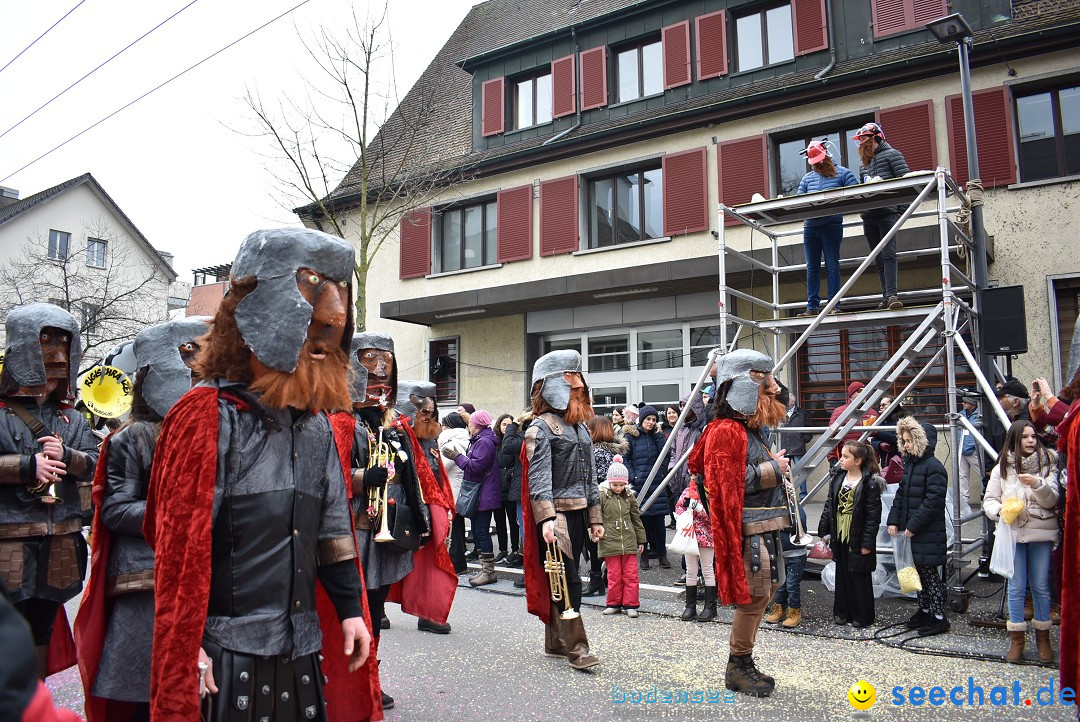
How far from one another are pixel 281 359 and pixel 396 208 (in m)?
14.7

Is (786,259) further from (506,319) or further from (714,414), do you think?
(714,414)

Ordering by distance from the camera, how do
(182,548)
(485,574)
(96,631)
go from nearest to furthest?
(182,548), (96,631), (485,574)

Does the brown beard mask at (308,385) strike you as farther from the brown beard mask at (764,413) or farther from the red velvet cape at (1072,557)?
the brown beard mask at (764,413)

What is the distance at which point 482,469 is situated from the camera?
9750mm

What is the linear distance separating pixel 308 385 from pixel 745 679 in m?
3.73

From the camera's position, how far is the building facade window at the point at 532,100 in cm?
1823

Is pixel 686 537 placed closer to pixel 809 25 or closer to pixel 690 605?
A: pixel 690 605

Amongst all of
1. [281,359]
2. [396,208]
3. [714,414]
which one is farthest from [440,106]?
[281,359]

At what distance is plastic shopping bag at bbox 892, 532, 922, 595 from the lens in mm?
6672

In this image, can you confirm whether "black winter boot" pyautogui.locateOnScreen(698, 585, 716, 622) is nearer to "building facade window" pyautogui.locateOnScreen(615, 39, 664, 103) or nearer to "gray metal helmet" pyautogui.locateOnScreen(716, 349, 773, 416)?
"gray metal helmet" pyautogui.locateOnScreen(716, 349, 773, 416)

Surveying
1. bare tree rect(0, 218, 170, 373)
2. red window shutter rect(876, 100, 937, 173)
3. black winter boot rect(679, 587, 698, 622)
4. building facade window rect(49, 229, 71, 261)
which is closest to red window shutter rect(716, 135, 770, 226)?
red window shutter rect(876, 100, 937, 173)

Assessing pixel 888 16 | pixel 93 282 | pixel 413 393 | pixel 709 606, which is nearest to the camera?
pixel 413 393

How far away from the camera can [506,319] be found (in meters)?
17.5

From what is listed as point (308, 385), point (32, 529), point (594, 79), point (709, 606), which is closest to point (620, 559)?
point (709, 606)
